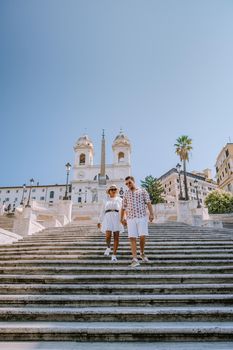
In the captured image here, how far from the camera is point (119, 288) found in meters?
4.09

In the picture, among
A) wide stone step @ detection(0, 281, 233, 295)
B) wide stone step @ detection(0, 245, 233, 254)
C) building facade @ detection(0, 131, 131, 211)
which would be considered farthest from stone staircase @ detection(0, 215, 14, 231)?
building facade @ detection(0, 131, 131, 211)

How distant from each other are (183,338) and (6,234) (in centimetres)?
714

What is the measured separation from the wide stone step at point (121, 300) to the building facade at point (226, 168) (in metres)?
50.8

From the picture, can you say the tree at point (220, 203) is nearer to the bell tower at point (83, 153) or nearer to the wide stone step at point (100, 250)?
the wide stone step at point (100, 250)

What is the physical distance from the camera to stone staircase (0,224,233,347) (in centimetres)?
294

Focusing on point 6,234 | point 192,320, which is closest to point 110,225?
point 192,320

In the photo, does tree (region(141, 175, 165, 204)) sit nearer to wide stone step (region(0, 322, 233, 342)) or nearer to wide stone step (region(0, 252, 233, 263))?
wide stone step (region(0, 252, 233, 263))

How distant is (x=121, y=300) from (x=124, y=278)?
771 mm

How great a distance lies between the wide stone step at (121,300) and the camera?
365 centimetres

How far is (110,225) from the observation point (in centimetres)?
571

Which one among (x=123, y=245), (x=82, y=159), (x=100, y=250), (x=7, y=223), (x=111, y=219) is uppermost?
(x=82, y=159)

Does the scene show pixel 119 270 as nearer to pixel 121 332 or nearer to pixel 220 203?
pixel 121 332

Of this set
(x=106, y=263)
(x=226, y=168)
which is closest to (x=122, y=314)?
(x=106, y=263)

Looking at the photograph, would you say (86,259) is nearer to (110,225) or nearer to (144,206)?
(110,225)
